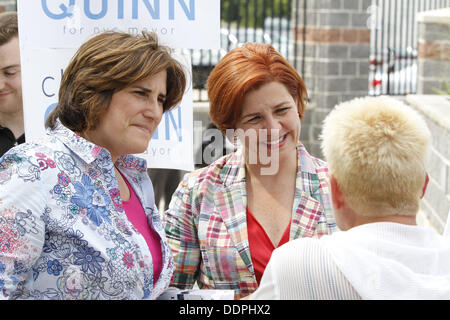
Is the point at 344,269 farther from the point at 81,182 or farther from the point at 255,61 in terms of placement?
the point at 255,61

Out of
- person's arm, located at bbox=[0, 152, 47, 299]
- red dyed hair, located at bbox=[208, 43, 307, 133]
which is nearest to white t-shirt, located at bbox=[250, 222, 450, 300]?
person's arm, located at bbox=[0, 152, 47, 299]

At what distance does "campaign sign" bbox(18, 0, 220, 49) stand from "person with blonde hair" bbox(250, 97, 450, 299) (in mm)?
1368

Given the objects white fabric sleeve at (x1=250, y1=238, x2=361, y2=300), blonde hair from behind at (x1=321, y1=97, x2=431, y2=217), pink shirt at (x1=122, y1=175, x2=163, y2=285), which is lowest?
pink shirt at (x1=122, y1=175, x2=163, y2=285)

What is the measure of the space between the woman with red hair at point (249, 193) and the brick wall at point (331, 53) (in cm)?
642

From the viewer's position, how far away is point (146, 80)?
2.23 m

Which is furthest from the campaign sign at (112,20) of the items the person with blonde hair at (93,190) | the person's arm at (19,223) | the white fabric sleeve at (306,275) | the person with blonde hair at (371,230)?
the white fabric sleeve at (306,275)

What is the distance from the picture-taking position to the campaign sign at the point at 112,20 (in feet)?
9.39

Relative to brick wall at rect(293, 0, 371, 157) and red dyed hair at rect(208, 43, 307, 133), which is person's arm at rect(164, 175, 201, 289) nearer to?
red dyed hair at rect(208, 43, 307, 133)

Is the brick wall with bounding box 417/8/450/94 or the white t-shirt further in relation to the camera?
the brick wall with bounding box 417/8/450/94

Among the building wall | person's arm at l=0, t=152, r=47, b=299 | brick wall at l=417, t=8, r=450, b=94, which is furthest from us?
the building wall

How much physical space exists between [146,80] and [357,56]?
7493 mm

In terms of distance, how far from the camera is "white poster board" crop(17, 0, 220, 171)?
2.86m
